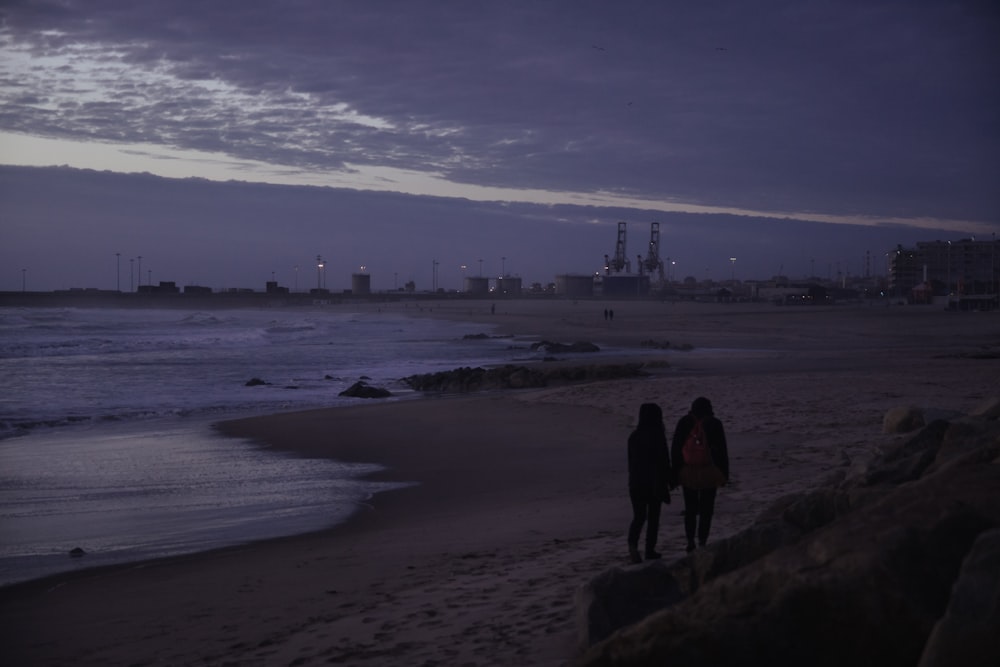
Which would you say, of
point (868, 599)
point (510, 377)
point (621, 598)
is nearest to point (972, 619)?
point (868, 599)

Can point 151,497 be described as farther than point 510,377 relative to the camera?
No

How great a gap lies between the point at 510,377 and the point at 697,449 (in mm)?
16277

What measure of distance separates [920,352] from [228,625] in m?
28.9

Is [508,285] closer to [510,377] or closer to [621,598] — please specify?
[510,377]

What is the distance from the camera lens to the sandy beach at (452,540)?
5281mm

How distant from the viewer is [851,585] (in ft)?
10.7

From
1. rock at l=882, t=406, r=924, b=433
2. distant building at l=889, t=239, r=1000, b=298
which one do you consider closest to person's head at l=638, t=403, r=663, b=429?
rock at l=882, t=406, r=924, b=433

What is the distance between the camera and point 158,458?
13.0 metres

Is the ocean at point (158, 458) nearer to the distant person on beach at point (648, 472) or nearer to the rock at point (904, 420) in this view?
the distant person on beach at point (648, 472)

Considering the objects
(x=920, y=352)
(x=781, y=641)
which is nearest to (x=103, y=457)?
(x=781, y=641)

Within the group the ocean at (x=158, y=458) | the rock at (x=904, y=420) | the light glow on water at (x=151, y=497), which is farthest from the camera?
the rock at (x=904, y=420)

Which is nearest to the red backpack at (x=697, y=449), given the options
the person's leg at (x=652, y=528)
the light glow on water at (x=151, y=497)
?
the person's leg at (x=652, y=528)

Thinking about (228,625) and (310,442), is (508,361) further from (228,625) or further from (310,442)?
(228,625)

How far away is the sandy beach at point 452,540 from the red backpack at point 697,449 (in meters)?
0.74
